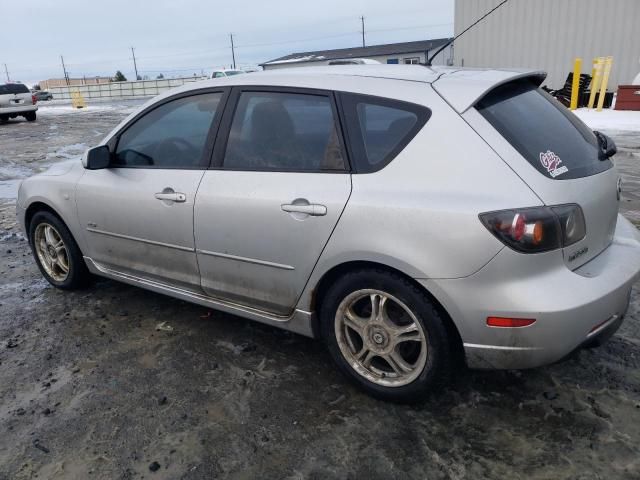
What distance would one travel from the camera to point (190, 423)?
106 inches

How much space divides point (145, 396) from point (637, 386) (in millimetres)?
2563

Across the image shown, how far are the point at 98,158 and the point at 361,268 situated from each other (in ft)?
6.80

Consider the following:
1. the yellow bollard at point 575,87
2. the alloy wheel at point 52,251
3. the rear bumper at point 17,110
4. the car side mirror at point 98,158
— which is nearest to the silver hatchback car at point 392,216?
the car side mirror at point 98,158

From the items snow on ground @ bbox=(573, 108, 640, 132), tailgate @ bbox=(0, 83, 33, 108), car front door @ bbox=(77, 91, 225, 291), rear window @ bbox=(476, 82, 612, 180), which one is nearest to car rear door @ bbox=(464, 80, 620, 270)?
rear window @ bbox=(476, 82, 612, 180)

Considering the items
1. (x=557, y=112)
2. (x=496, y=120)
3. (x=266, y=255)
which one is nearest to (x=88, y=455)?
(x=266, y=255)

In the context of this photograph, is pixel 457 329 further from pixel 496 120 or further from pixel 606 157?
pixel 606 157

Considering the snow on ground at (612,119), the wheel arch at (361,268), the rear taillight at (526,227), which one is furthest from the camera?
the snow on ground at (612,119)

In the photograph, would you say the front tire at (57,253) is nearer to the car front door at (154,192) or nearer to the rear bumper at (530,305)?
the car front door at (154,192)

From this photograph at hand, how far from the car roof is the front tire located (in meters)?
1.67

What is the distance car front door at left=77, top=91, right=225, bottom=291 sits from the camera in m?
3.27

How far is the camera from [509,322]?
2.29 m

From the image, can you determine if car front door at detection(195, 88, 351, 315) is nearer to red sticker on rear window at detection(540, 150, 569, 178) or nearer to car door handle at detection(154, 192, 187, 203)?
car door handle at detection(154, 192, 187, 203)

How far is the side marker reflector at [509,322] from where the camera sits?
89.0 inches

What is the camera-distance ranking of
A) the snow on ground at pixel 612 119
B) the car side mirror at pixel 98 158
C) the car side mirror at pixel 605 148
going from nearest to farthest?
1. the car side mirror at pixel 605 148
2. the car side mirror at pixel 98 158
3. the snow on ground at pixel 612 119
